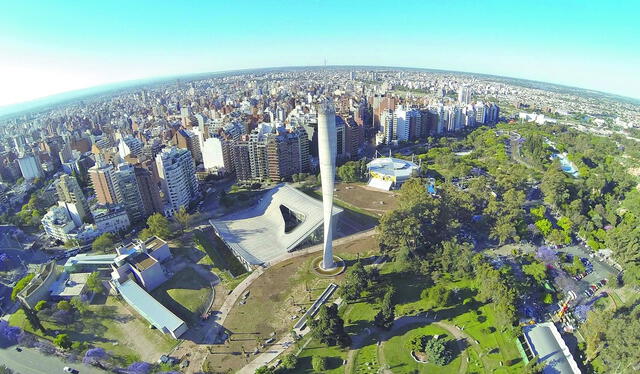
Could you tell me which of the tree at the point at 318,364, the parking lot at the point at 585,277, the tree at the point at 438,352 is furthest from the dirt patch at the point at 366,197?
the tree at the point at 318,364

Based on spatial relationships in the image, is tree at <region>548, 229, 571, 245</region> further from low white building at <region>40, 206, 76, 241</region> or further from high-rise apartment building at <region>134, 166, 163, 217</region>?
low white building at <region>40, 206, 76, 241</region>

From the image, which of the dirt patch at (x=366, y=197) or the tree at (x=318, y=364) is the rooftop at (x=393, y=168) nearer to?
the dirt patch at (x=366, y=197)

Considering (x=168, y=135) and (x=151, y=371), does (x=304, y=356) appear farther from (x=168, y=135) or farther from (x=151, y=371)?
(x=168, y=135)

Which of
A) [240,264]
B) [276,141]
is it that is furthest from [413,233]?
[276,141]

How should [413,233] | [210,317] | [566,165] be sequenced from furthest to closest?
[566,165] → [413,233] → [210,317]

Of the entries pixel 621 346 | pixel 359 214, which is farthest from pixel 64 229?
pixel 621 346

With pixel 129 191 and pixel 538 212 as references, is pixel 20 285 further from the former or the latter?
pixel 538 212

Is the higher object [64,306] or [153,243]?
[153,243]
